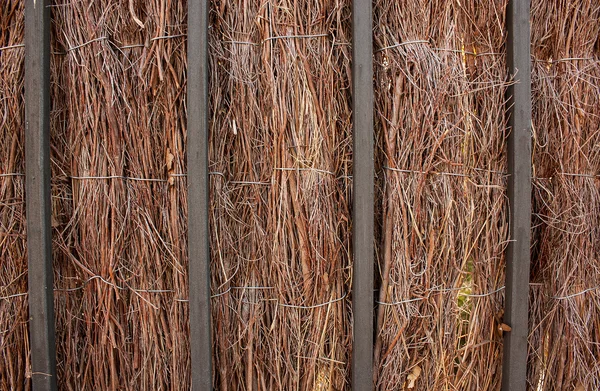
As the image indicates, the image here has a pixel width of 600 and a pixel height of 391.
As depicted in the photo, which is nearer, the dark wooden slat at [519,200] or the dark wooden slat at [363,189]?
the dark wooden slat at [363,189]

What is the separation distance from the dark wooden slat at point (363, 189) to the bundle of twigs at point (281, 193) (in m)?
0.13

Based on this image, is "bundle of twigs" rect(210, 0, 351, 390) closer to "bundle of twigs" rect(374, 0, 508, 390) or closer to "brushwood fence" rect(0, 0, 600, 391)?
"brushwood fence" rect(0, 0, 600, 391)

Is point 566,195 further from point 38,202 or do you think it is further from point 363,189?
point 38,202

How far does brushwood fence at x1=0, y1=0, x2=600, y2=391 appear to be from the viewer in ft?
6.41

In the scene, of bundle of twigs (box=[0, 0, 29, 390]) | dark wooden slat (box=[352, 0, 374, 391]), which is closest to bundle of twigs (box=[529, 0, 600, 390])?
dark wooden slat (box=[352, 0, 374, 391])

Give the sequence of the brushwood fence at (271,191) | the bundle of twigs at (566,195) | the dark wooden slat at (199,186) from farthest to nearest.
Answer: the bundle of twigs at (566,195)
the brushwood fence at (271,191)
the dark wooden slat at (199,186)

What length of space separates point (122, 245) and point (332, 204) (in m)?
1.10

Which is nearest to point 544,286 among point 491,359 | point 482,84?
point 491,359

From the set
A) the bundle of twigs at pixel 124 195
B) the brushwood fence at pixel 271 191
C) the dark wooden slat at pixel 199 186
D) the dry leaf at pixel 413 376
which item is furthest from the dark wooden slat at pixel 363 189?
the bundle of twigs at pixel 124 195

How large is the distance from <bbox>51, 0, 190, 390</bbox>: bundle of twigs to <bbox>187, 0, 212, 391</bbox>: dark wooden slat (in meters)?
0.14

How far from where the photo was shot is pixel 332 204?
1.98 metres

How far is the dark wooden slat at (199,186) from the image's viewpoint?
72.8 inches

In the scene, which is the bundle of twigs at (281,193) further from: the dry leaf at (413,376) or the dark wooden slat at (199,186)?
the dry leaf at (413,376)

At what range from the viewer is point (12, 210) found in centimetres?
199
